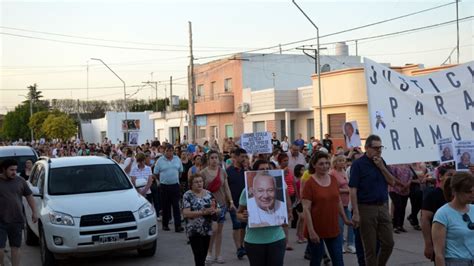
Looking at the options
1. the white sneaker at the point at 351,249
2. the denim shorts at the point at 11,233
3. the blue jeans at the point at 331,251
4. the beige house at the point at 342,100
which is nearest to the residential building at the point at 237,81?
the beige house at the point at 342,100

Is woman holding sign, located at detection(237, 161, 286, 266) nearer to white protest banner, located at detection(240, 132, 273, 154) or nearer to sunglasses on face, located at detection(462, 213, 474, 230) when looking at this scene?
sunglasses on face, located at detection(462, 213, 474, 230)

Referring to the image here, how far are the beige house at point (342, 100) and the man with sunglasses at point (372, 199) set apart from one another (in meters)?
22.2

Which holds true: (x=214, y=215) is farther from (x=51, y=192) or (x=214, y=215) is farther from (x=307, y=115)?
(x=307, y=115)

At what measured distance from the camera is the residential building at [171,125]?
2028 inches

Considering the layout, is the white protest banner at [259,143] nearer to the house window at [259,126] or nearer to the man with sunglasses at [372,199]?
the man with sunglasses at [372,199]

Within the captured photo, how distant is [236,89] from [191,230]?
117ft

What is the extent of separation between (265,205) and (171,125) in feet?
159

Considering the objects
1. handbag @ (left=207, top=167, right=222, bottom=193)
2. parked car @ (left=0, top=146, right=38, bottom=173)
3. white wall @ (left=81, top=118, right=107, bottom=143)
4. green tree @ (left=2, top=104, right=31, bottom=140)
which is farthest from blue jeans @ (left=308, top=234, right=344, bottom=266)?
green tree @ (left=2, top=104, right=31, bottom=140)

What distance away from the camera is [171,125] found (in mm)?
54031

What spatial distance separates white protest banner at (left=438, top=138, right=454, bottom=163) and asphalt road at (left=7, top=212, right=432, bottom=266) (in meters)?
1.80

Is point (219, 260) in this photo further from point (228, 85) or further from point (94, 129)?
point (94, 129)

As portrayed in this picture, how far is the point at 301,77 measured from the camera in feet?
150

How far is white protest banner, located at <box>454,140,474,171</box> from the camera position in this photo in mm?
7783

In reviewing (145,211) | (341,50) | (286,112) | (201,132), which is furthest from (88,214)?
(341,50)
